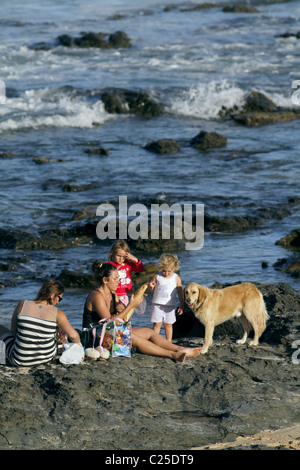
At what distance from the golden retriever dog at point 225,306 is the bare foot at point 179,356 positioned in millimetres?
318

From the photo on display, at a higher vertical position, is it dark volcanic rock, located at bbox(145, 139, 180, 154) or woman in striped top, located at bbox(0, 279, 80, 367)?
woman in striped top, located at bbox(0, 279, 80, 367)

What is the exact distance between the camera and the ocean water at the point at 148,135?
43.1 ft

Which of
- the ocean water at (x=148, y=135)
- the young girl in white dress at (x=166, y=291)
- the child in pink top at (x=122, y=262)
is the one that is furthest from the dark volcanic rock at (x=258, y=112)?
the young girl in white dress at (x=166, y=291)

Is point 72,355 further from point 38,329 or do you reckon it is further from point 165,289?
point 165,289

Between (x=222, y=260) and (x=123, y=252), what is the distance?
192 inches

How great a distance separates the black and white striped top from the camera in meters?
6.69

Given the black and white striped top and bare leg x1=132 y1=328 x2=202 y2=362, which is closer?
the black and white striped top

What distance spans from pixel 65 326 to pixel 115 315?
2.18 feet

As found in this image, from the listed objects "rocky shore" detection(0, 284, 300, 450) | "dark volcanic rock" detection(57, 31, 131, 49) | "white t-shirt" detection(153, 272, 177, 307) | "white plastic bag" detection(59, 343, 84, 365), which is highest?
"dark volcanic rock" detection(57, 31, 131, 49)

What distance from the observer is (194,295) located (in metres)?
7.37

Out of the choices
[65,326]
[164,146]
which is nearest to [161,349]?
[65,326]

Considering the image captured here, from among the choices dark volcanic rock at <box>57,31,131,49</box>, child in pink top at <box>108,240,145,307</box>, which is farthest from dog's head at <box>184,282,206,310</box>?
dark volcanic rock at <box>57,31,131,49</box>

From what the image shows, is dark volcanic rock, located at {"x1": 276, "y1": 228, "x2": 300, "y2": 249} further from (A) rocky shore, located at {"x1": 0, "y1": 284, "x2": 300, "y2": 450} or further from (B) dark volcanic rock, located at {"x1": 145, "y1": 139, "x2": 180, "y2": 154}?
(B) dark volcanic rock, located at {"x1": 145, "y1": 139, "x2": 180, "y2": 154}

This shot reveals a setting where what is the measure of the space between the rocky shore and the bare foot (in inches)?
2.8
